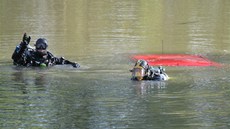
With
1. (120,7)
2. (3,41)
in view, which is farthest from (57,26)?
(120,7)

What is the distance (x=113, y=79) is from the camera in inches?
829

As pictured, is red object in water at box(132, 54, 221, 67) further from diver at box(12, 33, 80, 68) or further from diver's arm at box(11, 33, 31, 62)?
diver's arm at box(11, 33, 31, 62)

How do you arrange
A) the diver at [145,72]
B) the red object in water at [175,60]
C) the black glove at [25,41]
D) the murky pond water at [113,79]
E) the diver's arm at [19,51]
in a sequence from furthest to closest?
the red object in water at [175,60] → the diver's arm at [19,51] → the black glove at [25,41] → the diver at [145,72] → the murky pond water at [113,79]

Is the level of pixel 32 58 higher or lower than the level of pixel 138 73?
higher

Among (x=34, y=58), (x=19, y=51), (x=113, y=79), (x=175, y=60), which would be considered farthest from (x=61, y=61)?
(x=175, y=60)

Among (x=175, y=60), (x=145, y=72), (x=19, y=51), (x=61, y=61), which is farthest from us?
(x=175, y=60)

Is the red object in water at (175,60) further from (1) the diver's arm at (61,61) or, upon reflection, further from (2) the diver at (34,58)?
(2) the diver at (34,58)

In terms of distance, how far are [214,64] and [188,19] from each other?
58.2ft

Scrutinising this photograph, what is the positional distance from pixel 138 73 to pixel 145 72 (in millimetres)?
240

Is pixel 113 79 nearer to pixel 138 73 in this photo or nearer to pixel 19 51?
pixel 138 73

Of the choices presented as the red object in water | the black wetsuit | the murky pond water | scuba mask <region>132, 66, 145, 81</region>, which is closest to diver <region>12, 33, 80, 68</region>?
the black wetsuit

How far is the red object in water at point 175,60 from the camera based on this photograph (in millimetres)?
24203

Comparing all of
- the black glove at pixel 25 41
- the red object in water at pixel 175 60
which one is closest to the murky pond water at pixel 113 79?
the red object in water at pixel 175 60

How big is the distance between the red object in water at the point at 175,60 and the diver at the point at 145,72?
3323 mm
